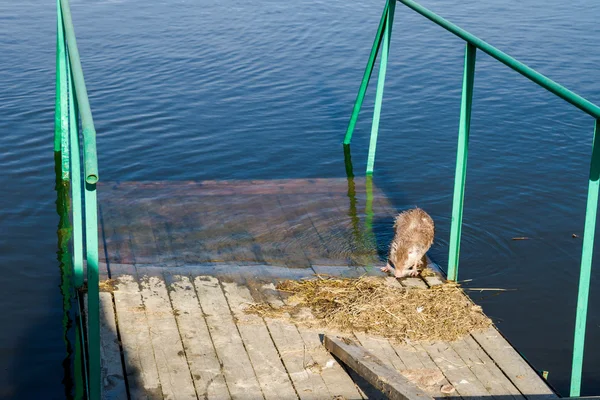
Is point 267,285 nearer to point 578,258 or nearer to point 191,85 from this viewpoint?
point 578,258

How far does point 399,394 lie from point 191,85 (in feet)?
35.1

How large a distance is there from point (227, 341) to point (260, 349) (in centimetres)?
25

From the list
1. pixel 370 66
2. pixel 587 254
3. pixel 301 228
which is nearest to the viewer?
pixel 587 254

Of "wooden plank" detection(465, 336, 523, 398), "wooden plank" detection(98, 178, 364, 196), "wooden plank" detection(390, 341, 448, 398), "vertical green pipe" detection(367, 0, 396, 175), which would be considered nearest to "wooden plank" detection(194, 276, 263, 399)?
"wooden plank" detection(390, 341, 448, 398)

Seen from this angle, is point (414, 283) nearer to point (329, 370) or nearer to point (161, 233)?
point (329, 370)

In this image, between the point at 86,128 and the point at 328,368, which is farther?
the point at 328,368

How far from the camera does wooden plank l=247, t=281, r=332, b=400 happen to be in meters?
5.14

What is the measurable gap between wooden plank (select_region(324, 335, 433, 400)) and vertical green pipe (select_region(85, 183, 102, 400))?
1589mm

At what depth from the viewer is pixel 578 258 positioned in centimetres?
871

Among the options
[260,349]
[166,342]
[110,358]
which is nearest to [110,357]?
[110,358]

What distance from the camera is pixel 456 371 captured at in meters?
5.37

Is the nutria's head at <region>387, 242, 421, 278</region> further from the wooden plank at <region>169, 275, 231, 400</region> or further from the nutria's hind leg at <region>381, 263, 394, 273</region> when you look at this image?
the wooden plank at <region>169, 275, 231, 400</region>

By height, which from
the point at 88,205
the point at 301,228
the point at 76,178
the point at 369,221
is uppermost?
the point at 88,205

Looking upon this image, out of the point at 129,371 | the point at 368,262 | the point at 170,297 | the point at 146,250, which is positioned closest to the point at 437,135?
the point at 368,262
